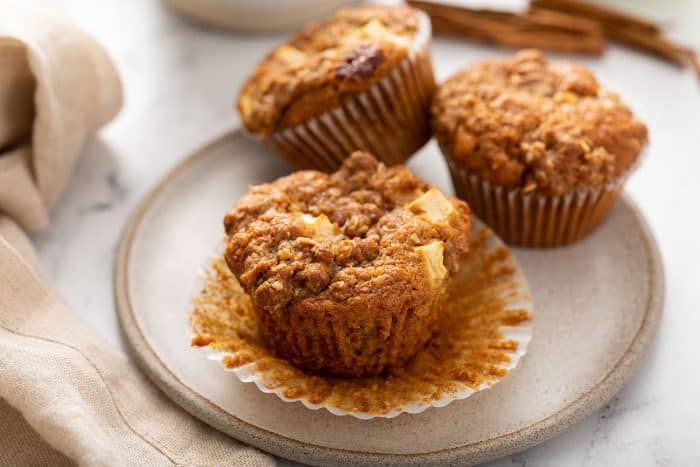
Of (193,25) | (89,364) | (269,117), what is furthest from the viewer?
(193,25)

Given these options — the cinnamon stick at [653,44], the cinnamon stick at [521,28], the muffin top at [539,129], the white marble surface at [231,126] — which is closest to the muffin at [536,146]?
the muffin top at [539,129]

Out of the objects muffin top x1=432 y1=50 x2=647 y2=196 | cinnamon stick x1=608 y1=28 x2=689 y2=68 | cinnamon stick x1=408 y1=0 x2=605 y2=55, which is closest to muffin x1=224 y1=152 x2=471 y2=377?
muffin top x1=432 y1=50 x2=647 y2=196

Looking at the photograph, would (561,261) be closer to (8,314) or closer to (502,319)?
(502,319)

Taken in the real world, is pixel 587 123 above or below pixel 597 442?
above

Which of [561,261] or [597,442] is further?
[561,261]

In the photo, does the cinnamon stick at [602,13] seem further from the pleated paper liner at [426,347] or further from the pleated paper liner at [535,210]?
the pleated paper liner at [426,347]

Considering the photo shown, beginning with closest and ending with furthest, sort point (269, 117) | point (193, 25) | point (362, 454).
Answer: point (362, 454), point (269, 117), point (193, 25)

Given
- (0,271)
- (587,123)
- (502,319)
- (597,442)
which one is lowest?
(597,442)

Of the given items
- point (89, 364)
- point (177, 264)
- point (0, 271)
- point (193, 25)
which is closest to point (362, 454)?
point (89, 364)
